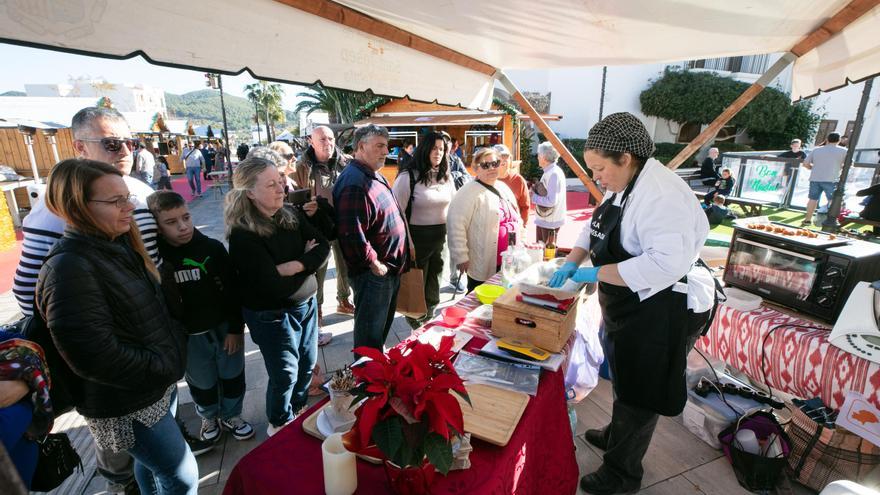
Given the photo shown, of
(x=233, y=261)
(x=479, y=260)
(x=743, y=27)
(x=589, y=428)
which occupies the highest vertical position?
(x=743, y=27)

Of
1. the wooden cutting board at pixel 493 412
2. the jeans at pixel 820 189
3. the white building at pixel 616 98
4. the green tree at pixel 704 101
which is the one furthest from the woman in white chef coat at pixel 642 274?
the green tree at pixel 704 101

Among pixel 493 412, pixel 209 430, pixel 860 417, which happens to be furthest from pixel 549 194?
pixel 209 430

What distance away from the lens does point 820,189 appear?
8.64 m

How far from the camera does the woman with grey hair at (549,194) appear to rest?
5117 millimetres

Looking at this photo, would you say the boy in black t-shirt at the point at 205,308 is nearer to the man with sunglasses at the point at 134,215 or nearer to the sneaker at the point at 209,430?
the sneaker at the point at 209,430

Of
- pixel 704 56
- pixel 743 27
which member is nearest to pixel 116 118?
pixel 743 27

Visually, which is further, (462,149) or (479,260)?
(462,149)

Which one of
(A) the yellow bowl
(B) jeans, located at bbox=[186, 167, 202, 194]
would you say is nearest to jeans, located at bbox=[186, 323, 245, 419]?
(A) the yellow bowl

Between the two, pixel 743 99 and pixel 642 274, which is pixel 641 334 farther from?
pixel 743 99

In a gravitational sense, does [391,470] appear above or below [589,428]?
above

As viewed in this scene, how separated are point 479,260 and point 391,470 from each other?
2.36 m

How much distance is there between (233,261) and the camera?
2.25m

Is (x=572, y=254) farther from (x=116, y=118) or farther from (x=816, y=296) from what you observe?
(x=116, y=118)

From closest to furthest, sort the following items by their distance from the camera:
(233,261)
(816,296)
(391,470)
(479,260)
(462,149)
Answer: (391,470) < (233,261) < (816,296) < (479,260) < (462,149)
